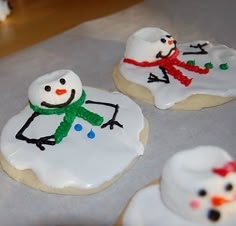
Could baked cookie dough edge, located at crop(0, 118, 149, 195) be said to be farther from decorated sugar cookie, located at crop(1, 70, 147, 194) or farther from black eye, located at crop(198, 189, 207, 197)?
black eye, located at crop(198, 189, 207, 197)

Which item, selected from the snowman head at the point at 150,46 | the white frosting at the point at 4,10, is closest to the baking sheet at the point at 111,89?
the snowman head at the point at 150,46

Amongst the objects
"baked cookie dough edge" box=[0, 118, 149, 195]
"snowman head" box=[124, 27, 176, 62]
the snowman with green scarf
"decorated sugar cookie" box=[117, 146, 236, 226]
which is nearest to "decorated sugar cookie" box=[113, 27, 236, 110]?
"snowman head" box=[124, 27, 176, 62]

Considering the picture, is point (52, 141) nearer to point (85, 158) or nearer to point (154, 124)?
point (85, 158)

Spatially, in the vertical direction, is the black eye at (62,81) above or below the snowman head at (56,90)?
above

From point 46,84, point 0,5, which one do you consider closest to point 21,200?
point 46,84

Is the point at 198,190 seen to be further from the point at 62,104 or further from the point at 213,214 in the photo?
the point at 62,104

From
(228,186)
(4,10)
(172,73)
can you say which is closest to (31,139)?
(172,73)

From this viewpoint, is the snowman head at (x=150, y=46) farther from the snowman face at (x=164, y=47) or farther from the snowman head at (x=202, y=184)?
the snowman head at (x=202, y=184)
